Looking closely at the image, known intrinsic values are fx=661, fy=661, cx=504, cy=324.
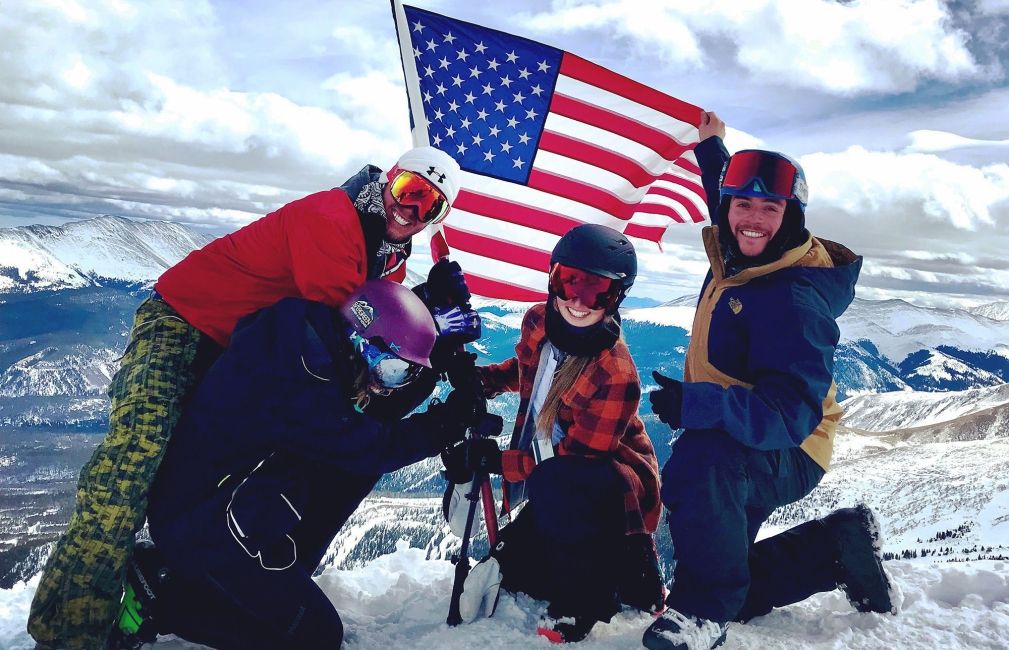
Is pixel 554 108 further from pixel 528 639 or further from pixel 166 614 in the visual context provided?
pixel 166 614

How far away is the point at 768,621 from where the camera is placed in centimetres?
496

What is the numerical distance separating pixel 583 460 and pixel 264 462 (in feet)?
7.18

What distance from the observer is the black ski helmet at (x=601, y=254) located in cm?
488

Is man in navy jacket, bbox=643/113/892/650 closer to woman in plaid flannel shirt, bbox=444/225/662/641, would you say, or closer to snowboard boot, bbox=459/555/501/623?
woman in plaid flannel shirt, bbox=444/225/662/641

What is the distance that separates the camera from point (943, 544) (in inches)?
4889

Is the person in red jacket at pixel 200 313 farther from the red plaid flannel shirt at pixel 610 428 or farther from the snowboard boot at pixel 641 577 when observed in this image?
the snowboard boot at pixel 641 577

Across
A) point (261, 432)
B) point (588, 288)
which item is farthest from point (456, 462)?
point (588, 288)

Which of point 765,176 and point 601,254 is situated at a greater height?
point 765,176

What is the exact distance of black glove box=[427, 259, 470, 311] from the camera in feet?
18.7

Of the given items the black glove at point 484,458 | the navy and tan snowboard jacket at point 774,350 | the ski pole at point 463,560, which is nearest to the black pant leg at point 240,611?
the ski pole at point 463,560

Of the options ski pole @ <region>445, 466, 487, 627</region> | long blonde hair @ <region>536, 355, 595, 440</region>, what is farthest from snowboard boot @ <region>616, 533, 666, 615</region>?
ski pole @ <region>445, 466, 487, 627</region>

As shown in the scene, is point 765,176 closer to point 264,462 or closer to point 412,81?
point 264,462

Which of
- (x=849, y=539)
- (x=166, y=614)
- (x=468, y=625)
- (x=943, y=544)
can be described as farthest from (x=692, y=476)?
(x=943, y=544)

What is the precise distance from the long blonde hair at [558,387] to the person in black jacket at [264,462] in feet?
3.60
